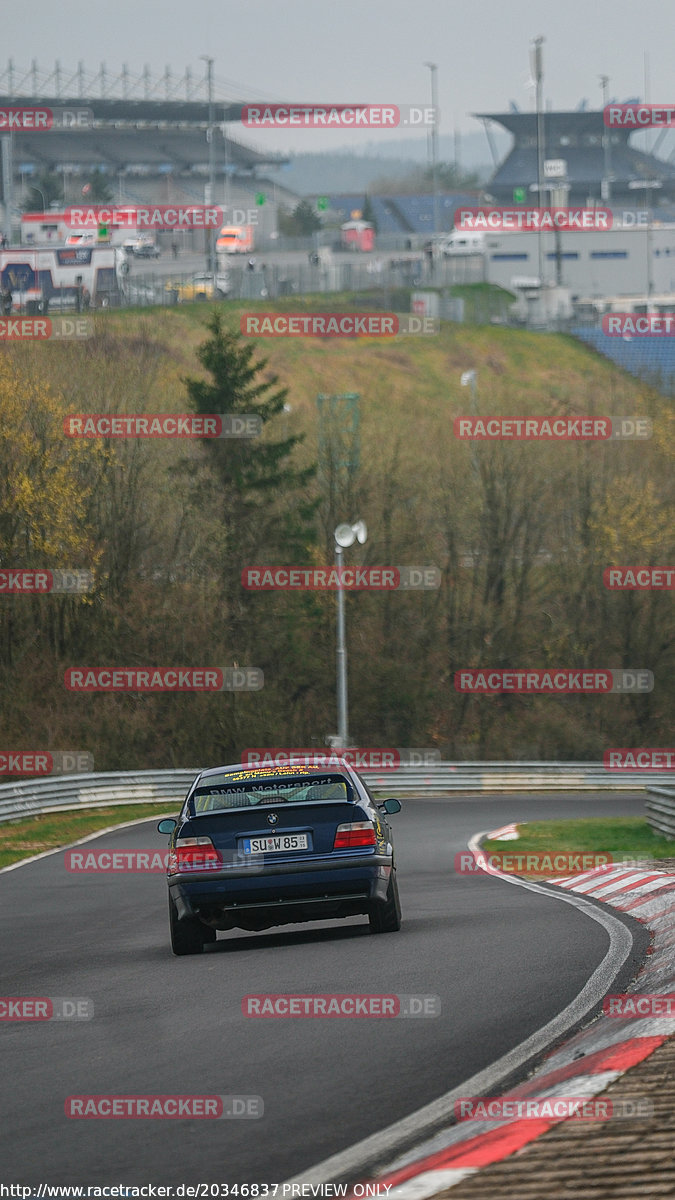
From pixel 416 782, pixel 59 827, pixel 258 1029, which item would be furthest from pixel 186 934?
pixel 416 782

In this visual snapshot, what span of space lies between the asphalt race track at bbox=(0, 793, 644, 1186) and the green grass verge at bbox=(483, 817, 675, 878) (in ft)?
22.2

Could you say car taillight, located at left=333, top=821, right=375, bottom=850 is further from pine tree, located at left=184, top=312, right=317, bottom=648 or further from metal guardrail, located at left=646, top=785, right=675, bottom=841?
pine tree, located at left=184, top=312, right=317, bottom=648

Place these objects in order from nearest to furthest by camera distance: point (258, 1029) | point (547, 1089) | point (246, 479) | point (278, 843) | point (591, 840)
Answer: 1. point (547, 1089)
2. point (258, 1029)
3. point (278, 843)
4. point (591, 840)
5. point (246, 479)

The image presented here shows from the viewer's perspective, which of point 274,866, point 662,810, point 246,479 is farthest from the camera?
point 246,479

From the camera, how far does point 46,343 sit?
5212 cm

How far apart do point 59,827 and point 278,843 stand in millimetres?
19624

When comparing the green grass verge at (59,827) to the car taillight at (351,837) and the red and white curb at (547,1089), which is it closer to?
the car taillight at (351,837)

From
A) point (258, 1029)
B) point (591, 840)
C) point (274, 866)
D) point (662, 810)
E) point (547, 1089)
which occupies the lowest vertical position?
point (591, 840)

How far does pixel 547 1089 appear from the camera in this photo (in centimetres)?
628

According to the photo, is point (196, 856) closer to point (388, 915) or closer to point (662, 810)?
point (388, 915)

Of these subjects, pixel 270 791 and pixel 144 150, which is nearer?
pixel 270 791

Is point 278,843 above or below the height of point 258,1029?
above

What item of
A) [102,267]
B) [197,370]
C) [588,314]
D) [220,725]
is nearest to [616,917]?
[220,725]

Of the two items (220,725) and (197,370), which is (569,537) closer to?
(220,725)
